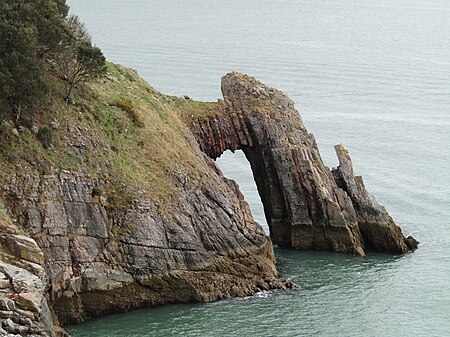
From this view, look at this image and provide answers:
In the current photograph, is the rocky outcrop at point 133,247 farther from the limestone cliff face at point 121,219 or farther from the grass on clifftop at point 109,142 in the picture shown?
the grass on clifftop at point 109,142

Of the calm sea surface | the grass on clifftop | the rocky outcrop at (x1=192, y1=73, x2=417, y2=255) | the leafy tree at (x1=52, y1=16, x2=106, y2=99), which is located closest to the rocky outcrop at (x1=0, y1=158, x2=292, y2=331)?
the grass on clifftop

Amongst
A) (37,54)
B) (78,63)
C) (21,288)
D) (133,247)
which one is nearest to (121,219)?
(133,247)

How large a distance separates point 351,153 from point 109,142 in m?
49.4

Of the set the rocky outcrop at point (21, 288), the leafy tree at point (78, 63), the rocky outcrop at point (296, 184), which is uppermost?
the leafy tree at point (78, 63)

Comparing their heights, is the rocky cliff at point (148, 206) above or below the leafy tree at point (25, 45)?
below

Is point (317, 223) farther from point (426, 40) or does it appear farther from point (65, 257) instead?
point (426, 40)

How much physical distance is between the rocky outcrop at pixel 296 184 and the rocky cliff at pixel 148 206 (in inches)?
4.5

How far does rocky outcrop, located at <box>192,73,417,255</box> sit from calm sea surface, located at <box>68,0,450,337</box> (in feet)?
6.29

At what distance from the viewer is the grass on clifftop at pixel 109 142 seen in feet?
183

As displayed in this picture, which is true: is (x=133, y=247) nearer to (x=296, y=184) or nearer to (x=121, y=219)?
(x=121, y=219)

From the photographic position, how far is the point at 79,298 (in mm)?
53781

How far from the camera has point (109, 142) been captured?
61.2 meters

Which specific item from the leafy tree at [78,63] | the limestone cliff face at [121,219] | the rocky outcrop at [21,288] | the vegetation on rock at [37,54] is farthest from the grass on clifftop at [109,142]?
the rocky outcrop at [21,288]

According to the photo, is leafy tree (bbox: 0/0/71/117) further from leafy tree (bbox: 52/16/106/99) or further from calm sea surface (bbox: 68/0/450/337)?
calm sea surface (bbox: 68/0/450/337)
